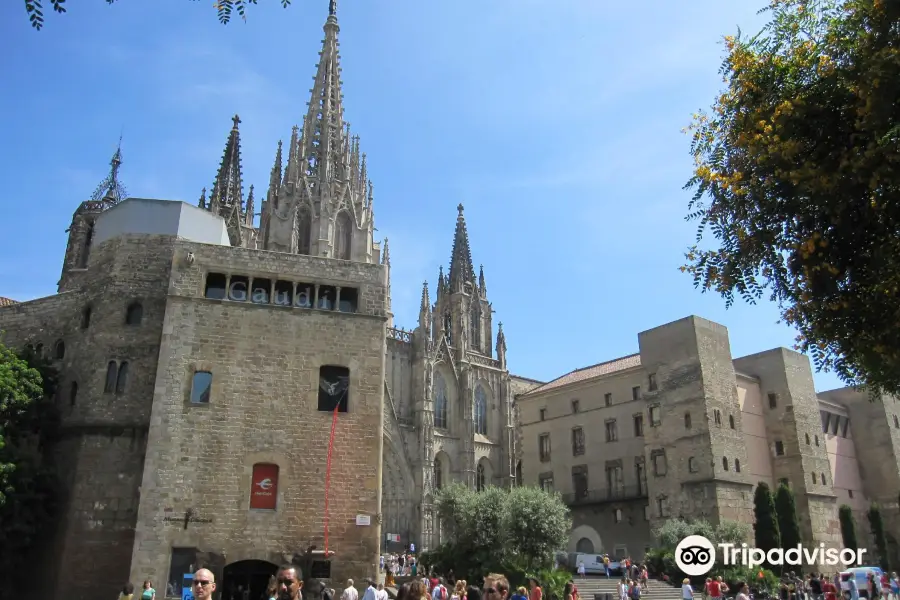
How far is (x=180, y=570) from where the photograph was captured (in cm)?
1855

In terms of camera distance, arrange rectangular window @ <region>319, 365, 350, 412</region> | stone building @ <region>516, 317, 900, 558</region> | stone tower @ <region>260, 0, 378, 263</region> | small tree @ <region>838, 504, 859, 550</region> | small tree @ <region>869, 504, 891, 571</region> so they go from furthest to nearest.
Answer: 1. stone tower @ <region>260, 0, 378, 263</region>
2. small tree @ <region>869, 504, 891, 571</region>
3. small tree @ <region>838, 504, 859, 550</region>
4. stone building @ <region>516, 317, 900, 558</region>
5. rectangular window @ <region>319, 365, 350, 412</region>

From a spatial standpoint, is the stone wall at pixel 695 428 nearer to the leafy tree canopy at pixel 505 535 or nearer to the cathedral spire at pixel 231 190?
the leafy tree canopy at pixel 505 535

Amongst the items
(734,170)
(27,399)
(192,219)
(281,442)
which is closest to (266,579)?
(281,442)

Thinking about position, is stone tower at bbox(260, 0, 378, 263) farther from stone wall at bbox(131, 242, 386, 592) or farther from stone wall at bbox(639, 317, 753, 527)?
stone wall at bbox(131, 242, 386, 592)

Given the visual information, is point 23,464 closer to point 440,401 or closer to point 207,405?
point 207,405

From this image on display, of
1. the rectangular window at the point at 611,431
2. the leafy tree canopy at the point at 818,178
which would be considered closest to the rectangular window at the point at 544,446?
the rectangular window at the point at 611,431

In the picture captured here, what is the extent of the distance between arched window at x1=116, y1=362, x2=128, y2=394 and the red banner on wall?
184 inches

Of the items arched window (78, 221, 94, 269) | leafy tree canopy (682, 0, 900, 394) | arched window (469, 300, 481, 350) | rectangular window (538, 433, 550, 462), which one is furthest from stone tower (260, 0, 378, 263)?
leafy tree canopy (682, 0, 900, 394)

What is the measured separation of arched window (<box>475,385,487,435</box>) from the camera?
171 ft

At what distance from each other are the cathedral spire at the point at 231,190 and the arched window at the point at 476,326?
59.0ft

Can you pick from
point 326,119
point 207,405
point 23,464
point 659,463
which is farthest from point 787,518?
point 326,119

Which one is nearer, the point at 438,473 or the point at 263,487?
the point at 263,487

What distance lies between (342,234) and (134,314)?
91.8 feet

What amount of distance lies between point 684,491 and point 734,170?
2701 cm
